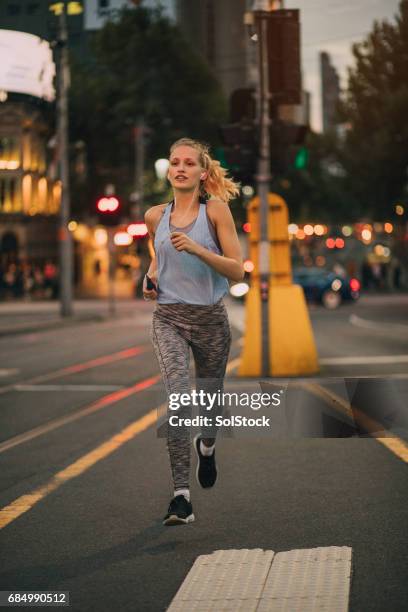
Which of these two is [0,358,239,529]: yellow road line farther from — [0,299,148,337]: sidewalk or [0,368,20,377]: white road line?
[0,299,148,337]: sidewalk

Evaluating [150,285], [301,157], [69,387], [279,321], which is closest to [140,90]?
[301,157]

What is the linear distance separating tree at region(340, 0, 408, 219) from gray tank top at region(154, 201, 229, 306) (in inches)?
Result: 1473

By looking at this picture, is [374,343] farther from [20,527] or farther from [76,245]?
[76,245]

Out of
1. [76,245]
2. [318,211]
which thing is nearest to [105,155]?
[76,245]

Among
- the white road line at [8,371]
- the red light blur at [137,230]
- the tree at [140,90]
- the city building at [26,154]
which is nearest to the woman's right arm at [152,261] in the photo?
the white road line at [8,371]

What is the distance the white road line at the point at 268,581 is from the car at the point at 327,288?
1280 inches

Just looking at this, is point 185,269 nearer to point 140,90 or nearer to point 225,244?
point 225,244

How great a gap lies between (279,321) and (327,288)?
80.5 ft

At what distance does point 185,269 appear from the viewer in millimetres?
5449

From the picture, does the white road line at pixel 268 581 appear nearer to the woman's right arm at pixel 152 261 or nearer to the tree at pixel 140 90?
the woman's right arm at pixel 152 261

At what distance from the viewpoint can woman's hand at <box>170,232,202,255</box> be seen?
5.19m

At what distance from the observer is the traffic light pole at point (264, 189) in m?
12.9

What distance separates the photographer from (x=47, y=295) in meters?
51.1

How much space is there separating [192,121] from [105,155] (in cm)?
461
